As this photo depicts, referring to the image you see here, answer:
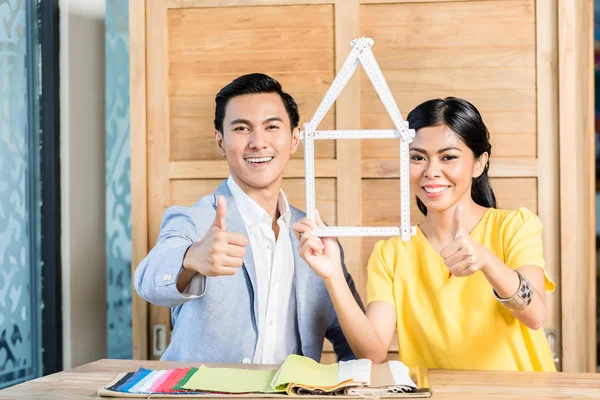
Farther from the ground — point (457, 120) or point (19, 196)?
point (457, 120)

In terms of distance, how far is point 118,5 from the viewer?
303cm

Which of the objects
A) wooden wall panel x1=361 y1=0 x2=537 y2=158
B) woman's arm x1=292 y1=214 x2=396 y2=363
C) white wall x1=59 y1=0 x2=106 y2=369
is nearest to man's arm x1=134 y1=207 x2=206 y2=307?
woman's arm x1=292 y1=214 x2=396 y2=363

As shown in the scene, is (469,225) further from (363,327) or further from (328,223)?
(328,223)

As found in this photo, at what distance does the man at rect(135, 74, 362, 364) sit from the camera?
78.3 inches

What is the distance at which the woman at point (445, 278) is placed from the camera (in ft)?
5.59

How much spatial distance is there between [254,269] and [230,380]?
24.5 inches

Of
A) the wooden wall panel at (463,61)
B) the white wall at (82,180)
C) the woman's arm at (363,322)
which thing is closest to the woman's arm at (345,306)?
the woman's arm at (363,322)

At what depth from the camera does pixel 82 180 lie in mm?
2947

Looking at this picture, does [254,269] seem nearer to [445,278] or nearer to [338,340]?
[338,340]

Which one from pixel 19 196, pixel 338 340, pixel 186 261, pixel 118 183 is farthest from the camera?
pixel 118 183

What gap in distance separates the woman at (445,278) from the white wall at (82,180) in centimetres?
150

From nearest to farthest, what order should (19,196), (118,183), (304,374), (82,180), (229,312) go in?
(304,374) < (229,312) < (19,196) < (82,180) < (118,183)

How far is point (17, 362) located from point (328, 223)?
127 centimetres

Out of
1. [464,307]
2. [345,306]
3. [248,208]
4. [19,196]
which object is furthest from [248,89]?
[19,196]
